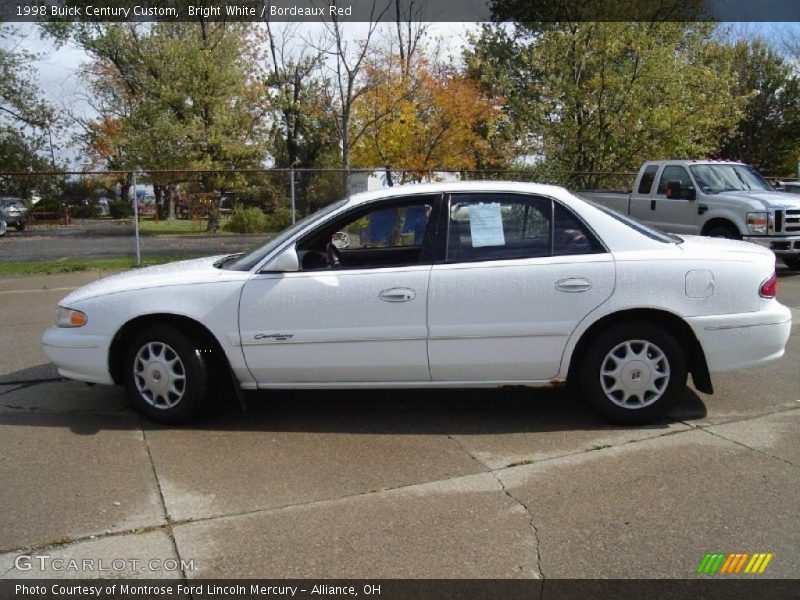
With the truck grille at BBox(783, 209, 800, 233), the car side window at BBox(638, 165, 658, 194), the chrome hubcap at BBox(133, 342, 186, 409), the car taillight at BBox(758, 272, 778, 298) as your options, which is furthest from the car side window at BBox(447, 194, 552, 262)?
the car side window at BBox(638, 165, 658, 194)

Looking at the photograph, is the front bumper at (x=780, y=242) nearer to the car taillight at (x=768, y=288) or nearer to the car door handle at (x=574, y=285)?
the car taillight at (x=768, y=288)

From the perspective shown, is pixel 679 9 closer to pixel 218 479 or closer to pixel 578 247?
pixel 578 247

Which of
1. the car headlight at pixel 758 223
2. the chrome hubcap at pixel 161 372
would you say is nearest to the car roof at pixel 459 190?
the chrome hubcap at pixel 161 372

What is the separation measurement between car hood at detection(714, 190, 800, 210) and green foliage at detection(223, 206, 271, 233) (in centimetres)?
935

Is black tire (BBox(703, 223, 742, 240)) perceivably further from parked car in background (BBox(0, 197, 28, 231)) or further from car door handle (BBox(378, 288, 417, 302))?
parked car in background (BBox(0, 197, 28, 231))

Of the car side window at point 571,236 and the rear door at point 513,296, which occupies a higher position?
Result: the car side window at point 571,236

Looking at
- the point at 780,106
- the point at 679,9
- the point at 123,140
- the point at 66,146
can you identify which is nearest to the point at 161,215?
the point at 123,140

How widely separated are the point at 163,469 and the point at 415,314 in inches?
71.7

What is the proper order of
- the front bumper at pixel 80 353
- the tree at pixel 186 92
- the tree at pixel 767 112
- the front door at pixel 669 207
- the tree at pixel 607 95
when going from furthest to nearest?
the tree at pixel 767 112
the tree at pixel 186 92
the tree at pixel 607 95
the front door at pixel 669 207
the front bumper at pixel 80 353

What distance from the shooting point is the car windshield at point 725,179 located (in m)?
11.9

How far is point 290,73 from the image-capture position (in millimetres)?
26266

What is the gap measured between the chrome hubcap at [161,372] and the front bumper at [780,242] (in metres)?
9.75

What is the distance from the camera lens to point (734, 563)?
299cm

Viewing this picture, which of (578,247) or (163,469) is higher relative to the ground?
(578,247)
